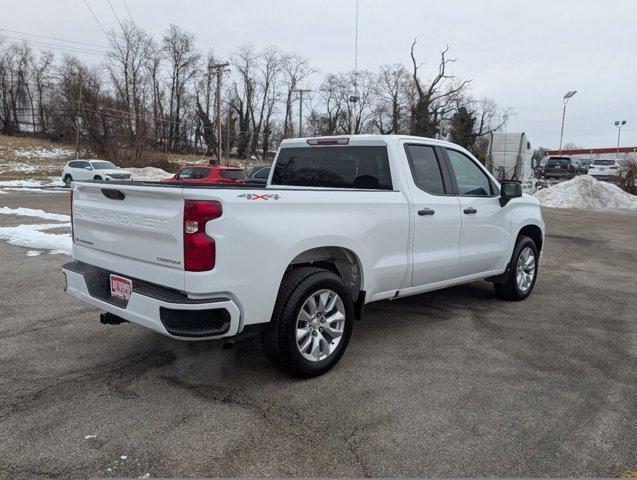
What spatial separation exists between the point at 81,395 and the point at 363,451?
6.68 feet

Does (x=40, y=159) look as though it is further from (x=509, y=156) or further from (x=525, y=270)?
(x=525, y=270)

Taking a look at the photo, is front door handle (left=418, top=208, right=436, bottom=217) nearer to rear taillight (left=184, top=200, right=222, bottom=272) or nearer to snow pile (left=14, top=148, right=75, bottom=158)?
rear taillight (left=184, top=200, right=222, bottom=272)

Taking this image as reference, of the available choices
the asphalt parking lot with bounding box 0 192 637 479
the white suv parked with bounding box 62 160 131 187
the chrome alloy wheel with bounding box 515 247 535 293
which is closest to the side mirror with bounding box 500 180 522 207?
the chrome alloy wheel with bounding box 515 247 535 293

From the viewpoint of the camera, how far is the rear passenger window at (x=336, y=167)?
15.5ft

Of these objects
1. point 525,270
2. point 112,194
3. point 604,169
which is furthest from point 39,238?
point 604,169

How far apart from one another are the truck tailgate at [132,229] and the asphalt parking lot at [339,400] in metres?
0.92

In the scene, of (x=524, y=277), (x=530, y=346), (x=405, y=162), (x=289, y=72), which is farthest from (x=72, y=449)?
(x=289, y=72)

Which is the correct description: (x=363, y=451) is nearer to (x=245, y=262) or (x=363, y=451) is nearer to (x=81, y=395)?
(x=245, y=262)

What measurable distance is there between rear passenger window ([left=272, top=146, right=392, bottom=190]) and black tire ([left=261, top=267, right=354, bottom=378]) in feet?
4.13

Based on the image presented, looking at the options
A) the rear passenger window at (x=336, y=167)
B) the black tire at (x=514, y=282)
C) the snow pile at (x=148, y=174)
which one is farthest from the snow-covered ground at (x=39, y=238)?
the snow pile at (x=148, y=174)

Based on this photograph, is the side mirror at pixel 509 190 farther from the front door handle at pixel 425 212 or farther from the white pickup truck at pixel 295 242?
the front door handle at pixel 425 212

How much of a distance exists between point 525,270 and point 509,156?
20459mm

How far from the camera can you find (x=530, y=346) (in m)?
4.79

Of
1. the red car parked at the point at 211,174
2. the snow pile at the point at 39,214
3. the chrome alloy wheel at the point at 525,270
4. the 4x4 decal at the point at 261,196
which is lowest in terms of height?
the snow pile at the point at 39,214
